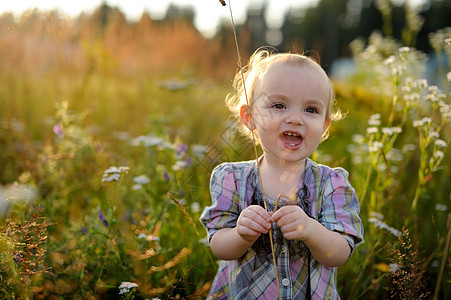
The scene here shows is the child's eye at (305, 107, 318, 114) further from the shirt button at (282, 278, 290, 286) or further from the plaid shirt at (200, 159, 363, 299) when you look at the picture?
the shirt button at (282, 278, 290, 286)

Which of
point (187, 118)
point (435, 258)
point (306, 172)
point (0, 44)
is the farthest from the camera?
point (187, 118)

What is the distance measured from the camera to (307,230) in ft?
3.92

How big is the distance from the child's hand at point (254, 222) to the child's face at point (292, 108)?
0.78ft

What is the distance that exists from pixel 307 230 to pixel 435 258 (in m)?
1.13

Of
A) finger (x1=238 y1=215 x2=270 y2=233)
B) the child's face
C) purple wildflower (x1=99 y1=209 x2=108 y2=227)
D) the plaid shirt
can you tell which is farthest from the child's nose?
purple wildflower (x1=99 y1=209 x2=108 y2=227)

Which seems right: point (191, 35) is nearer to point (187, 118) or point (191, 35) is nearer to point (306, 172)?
point (187, 118)

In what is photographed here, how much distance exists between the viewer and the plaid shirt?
1328 mm

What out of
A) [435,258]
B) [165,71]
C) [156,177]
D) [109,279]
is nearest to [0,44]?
[165,71]

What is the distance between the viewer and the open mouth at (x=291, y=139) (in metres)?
1.34

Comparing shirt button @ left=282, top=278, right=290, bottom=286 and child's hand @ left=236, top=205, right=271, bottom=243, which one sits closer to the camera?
child's hand @ left=236, top=205, right=271, bottom=243

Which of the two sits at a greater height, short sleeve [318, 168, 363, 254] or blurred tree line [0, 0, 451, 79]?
blurred tree line [0, 0, 451, 79]

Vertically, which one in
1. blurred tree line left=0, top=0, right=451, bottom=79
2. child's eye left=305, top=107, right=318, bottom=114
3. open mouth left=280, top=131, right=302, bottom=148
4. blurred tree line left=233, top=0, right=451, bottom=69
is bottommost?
open mouth left=280, top=131, right=302, bottom=148

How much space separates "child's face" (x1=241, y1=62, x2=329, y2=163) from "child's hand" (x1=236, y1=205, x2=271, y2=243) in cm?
24

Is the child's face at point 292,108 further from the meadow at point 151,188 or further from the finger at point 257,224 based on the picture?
the meadow at point 151,188
